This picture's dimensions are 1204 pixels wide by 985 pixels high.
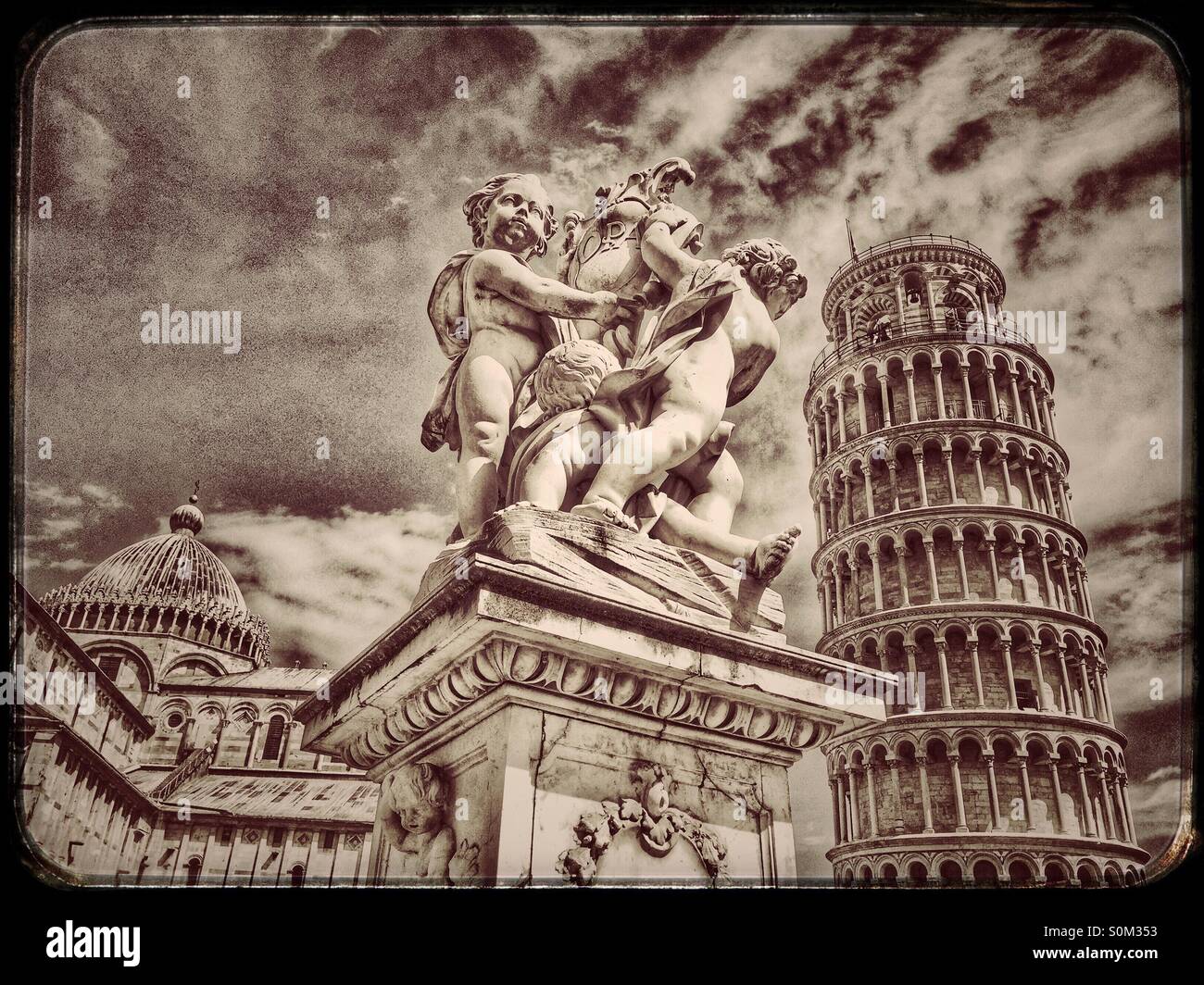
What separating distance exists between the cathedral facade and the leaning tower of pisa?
16368mm

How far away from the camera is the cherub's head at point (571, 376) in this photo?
3.55 meters

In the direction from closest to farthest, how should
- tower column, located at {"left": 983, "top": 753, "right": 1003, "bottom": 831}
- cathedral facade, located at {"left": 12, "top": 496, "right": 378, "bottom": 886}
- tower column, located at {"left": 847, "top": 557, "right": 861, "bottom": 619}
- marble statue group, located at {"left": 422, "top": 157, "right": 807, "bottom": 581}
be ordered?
marble statue group, located at {"left": 422, "top": 157, "right": 807, "bottom": 581}, cathedral facade, located at {"left": 12, "top": 496, "right": 378, "bottom": 886}, tower column, located at {"left": 983, "top": 753, "right": 1003, "bottom": 831}, tower column, located at {"left": 847, "top": 557, "right": 861, "bottom": 619}

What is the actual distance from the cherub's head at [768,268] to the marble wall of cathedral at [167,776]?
276 centimetres

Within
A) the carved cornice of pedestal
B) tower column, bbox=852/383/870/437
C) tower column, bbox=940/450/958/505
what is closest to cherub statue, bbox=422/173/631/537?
the carved cornice of pedestal

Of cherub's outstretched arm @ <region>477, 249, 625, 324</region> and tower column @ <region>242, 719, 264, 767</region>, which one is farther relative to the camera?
tower column @ <region>242, 719, 264, 767</region>

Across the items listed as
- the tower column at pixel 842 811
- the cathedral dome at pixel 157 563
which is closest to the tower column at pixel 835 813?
the tower column at pixel 842 811

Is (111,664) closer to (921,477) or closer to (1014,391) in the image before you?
(921,477)

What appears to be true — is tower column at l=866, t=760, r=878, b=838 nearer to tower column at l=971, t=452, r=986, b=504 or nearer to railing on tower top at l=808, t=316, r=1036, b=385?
tower column at l=971, t=452, r=986, b=504

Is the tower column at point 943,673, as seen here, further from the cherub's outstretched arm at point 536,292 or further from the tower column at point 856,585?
the cherub's outstretched arm at point 536,292

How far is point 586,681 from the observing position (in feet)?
9.48

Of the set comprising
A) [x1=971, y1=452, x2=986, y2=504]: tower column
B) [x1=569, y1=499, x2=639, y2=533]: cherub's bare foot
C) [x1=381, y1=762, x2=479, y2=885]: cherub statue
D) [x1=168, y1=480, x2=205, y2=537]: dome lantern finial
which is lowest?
[x1=381, y1=762, x2=479, y2=885]: cherub statue

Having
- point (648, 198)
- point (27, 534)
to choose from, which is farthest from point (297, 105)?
point (27, 534)

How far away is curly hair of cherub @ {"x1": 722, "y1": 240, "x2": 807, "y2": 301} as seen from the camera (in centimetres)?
397

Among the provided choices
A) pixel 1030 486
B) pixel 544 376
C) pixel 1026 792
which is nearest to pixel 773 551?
pixel 544 376
